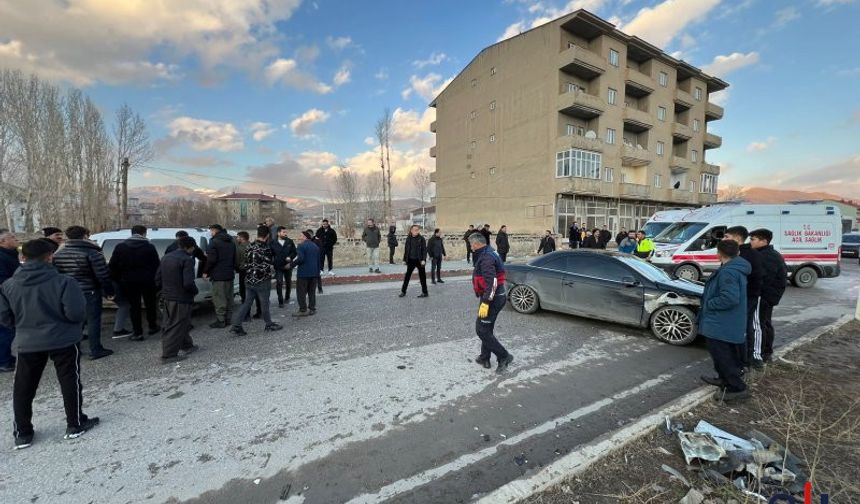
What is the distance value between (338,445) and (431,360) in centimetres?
195

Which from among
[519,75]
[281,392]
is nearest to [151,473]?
[281,392]

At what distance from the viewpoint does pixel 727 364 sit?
140 inches

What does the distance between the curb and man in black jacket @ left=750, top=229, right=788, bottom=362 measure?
1.84 meters

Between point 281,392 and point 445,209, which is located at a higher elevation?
point 445,209

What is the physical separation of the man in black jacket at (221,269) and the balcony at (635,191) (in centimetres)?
3330

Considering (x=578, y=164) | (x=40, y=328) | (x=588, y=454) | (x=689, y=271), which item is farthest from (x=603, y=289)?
(x=578, y=164)

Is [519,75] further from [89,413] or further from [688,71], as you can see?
[89,413]

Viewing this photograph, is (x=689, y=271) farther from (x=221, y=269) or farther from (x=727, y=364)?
(x=221, y=269)

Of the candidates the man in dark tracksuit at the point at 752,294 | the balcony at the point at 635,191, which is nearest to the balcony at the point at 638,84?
the balcony at the point at 635,191

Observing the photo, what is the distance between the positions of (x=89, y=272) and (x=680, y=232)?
15.2 metres

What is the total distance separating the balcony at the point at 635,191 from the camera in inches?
1227

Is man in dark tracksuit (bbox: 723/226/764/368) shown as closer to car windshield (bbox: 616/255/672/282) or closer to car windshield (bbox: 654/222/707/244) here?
car windshield (bbox: 616/255/672/282)

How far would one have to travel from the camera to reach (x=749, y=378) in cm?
395

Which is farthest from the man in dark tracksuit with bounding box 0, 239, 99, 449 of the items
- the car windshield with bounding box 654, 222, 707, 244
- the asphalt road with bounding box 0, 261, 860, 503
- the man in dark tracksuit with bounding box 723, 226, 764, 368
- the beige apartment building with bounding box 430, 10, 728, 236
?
the beige apartment building with bounding box 430, 10, 728, 236
